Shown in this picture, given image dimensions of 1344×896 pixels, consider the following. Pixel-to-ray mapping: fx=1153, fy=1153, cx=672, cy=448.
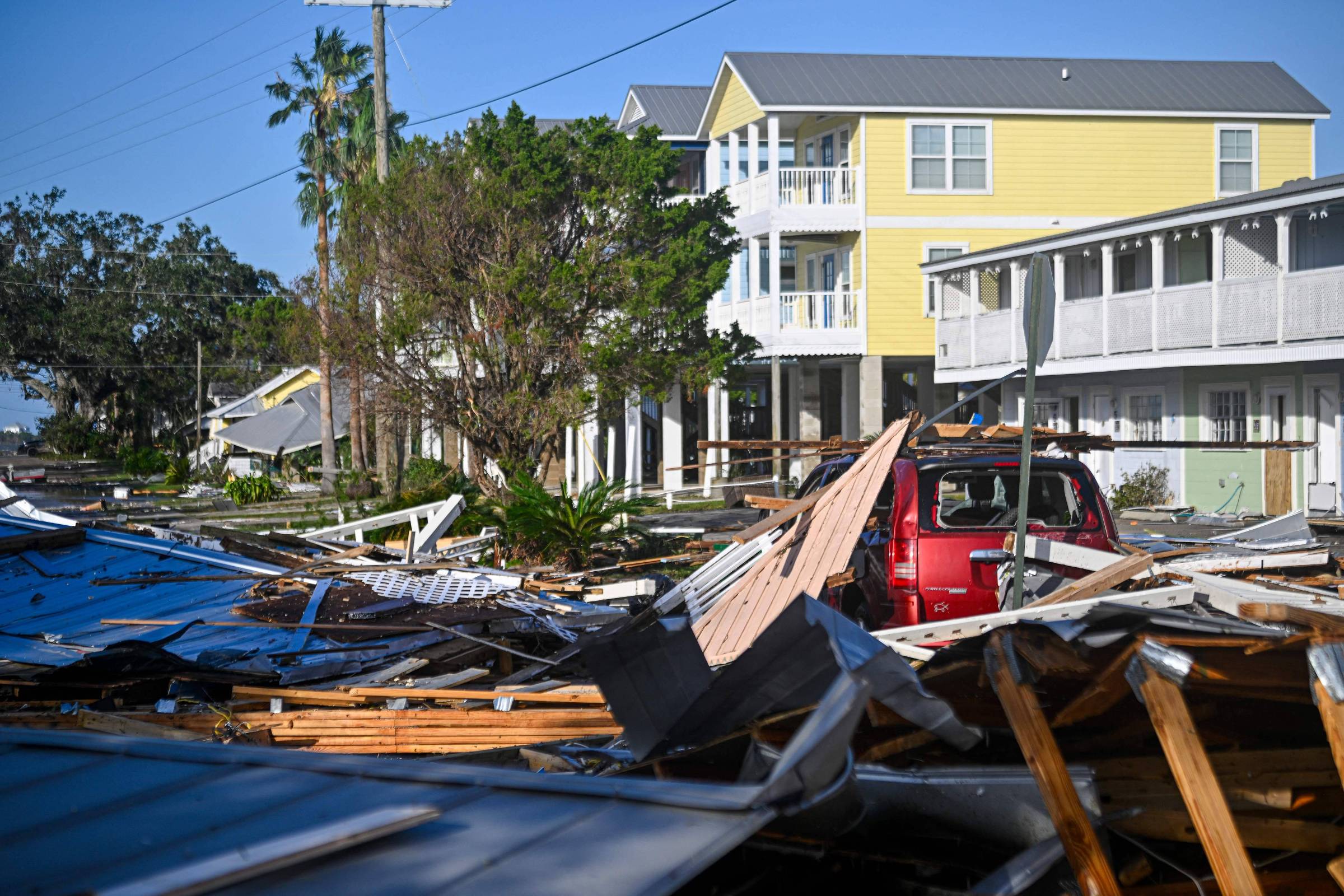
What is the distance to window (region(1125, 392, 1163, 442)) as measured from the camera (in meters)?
23.4

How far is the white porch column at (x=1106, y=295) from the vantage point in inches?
899

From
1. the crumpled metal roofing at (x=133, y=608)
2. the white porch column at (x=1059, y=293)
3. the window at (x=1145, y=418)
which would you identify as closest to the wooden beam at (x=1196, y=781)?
the crumpled metal roofing at (x=133, y=608)

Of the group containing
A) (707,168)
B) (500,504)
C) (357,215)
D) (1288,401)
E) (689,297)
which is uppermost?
(707,168)

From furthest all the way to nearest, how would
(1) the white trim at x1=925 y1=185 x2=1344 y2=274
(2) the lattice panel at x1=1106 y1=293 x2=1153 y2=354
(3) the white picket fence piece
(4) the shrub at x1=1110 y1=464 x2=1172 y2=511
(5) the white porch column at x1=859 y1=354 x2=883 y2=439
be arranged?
(5) the white porch column at x1=859 y1=354 x2=883 y2=439, (2) the lattice panel at x1=1106 y1=293 x2=1153 y2=354, (4) the shrub at x1=1110 y1=464 x2=1172 y2=511, (1) the white trim at x1=925 y1=185 x2=1344 y2=274, (3) the white picket fence piece

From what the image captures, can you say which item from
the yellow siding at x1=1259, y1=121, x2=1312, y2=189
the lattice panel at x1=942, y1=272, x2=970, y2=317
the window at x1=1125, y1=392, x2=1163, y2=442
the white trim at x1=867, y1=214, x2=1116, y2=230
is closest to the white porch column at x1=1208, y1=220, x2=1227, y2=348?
the window at x1=1125, y1=392, x2=1163, y2=442

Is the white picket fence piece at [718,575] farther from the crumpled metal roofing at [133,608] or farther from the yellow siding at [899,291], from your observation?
the yellow siding at [899,291]

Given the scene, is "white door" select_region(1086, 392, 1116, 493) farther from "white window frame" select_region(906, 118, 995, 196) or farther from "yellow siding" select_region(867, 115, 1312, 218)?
"white window frame" select_region(906, 118, 995, 196)

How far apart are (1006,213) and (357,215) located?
16.6 metres

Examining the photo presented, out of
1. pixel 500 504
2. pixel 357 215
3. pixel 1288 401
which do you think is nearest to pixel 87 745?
pixel 500 504

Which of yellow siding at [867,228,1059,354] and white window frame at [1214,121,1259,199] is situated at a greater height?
white window frame at [1214,121,1259,199]

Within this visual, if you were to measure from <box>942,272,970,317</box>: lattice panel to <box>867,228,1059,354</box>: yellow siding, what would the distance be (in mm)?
1133

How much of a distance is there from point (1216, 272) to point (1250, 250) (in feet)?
4.49

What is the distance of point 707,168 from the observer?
30.8 m

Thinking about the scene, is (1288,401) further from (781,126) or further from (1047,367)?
(781,126)
